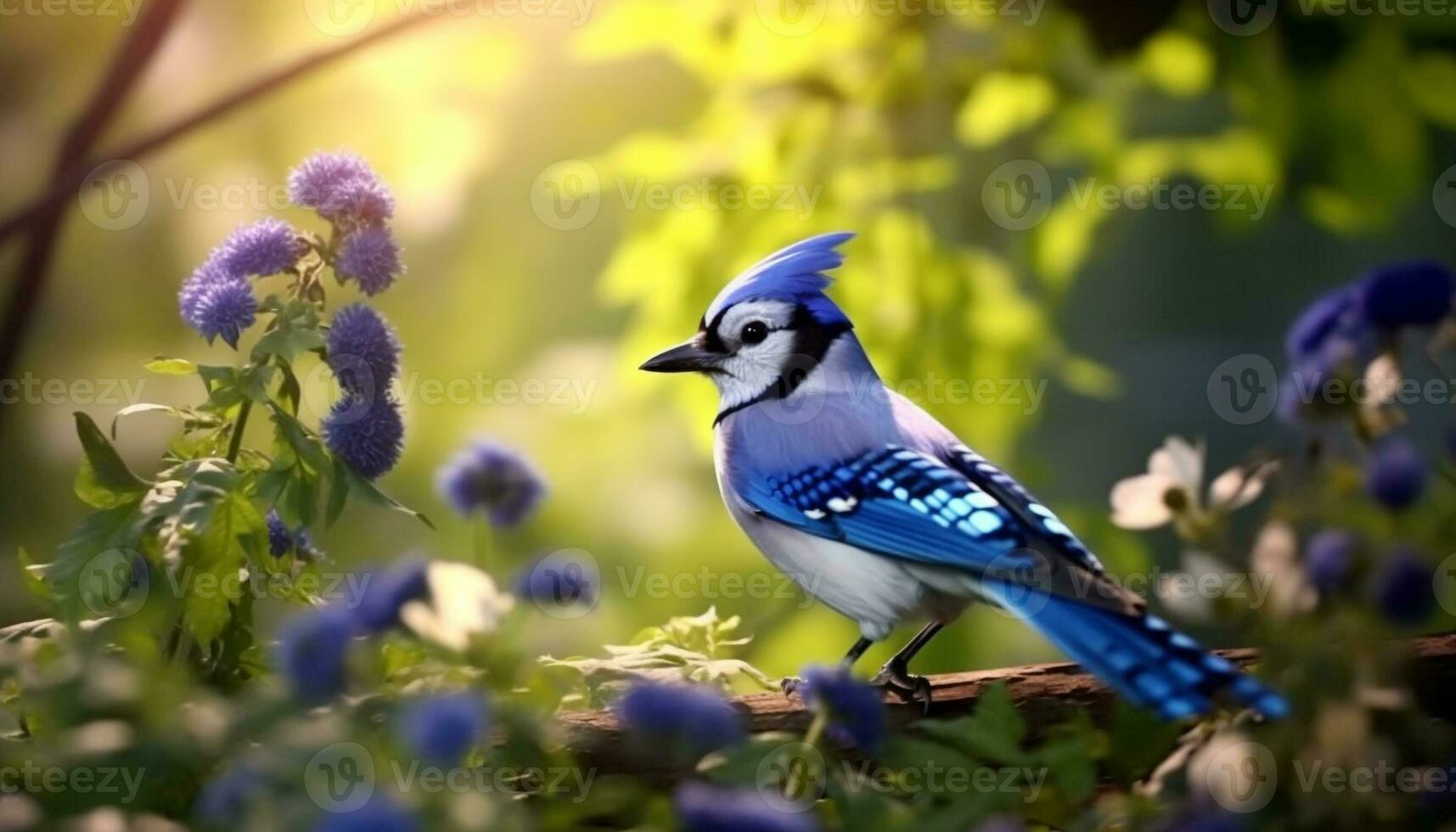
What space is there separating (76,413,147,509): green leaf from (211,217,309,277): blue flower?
0.41ft

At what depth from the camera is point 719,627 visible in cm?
94

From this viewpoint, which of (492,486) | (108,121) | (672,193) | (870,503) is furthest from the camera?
(672,193)

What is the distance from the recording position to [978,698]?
0.85 metres

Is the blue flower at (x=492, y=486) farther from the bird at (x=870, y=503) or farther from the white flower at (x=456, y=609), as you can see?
the bird at (x=870, y=503)

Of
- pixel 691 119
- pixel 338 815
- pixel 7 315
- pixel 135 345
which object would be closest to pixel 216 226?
pixel 135 345

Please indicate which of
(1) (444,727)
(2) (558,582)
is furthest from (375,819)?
(2) (558,582)

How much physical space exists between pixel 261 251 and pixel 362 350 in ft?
0.30

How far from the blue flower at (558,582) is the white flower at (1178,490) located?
27 cm

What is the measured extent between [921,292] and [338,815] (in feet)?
4.00

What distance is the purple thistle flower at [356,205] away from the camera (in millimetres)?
913

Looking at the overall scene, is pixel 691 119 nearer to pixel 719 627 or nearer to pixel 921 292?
pixel 921 292

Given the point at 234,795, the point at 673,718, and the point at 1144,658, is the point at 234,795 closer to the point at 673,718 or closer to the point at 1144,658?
the point at 673,718

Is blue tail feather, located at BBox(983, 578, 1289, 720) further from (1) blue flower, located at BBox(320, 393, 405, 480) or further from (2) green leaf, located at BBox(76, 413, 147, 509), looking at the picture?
(2) green leaf, located at BBox(76, 413, 147, 509)

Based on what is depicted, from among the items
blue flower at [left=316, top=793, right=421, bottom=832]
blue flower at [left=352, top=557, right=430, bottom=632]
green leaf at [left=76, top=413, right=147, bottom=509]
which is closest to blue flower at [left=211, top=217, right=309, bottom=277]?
green leaf at [left=76, top=413, right=147, bottom=509]
